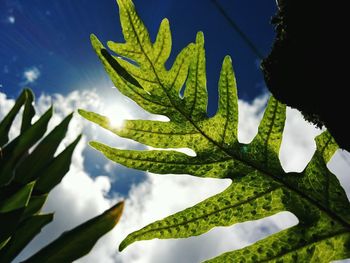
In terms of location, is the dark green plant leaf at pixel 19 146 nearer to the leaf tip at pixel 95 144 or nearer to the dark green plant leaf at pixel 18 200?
the dark green plant leaf at pixel 18 200

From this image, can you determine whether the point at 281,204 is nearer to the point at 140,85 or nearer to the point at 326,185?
the point at 326,185

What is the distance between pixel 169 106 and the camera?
66 centimetres

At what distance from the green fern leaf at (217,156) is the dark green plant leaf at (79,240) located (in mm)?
1373

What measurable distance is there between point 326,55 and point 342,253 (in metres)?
0.29

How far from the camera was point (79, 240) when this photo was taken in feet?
6.41

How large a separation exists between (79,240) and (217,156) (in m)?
1.54

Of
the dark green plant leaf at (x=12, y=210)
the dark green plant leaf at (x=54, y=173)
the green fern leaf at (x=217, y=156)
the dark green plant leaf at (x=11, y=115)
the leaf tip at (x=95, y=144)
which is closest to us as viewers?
the green fern leaf at (x=217, y=156)

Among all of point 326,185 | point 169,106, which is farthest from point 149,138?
point 326,185

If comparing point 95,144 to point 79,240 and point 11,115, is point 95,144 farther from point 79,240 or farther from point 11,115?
point 11,115

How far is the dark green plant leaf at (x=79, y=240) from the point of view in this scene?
6.24 feet

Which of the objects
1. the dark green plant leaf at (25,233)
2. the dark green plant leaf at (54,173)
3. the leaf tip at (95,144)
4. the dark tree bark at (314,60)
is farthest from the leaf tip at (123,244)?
the dark green plant leaf at (54,173)

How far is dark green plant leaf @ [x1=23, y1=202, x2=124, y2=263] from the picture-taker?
1.90m

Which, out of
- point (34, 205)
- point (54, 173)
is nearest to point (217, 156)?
point (34, 205)

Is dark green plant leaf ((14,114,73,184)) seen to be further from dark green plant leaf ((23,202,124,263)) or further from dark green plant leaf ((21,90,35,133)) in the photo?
dark green plant leaf ((23,202,124,263))
